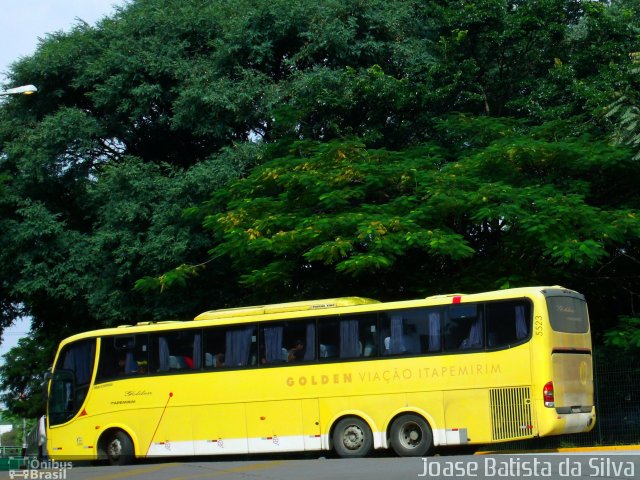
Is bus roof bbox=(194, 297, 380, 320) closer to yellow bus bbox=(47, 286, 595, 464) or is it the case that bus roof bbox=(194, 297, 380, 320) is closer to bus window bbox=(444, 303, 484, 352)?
yellow bus bbox=(47, 286, 595, 464)

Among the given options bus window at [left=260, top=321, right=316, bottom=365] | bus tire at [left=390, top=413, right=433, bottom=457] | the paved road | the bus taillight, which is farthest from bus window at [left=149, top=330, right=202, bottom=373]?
the bus taillight

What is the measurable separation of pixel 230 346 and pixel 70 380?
4032 millimetres

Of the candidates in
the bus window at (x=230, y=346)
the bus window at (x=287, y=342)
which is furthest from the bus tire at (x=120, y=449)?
the bus window at (x=287, y=342)

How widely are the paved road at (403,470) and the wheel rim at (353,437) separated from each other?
216 centimetres

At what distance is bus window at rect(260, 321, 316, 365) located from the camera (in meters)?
18.8

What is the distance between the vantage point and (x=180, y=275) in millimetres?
24453

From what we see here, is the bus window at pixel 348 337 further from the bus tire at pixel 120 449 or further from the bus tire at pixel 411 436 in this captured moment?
the bus tire at pixel 120 449

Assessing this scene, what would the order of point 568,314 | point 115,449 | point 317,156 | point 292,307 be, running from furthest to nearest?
1. point 317,156
2. point 115,449
3. point 292,307
4. point 568,314

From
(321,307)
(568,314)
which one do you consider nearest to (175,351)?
(321,307)

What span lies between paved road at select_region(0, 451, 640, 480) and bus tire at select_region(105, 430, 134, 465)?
12.5 feet

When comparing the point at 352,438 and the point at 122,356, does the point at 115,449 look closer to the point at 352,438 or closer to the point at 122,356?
the point at 122,356

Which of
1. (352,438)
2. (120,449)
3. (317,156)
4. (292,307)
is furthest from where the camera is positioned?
(317,156)

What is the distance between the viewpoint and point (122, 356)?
2070cm

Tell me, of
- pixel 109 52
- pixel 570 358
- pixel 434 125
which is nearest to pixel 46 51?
pixel 109 52
